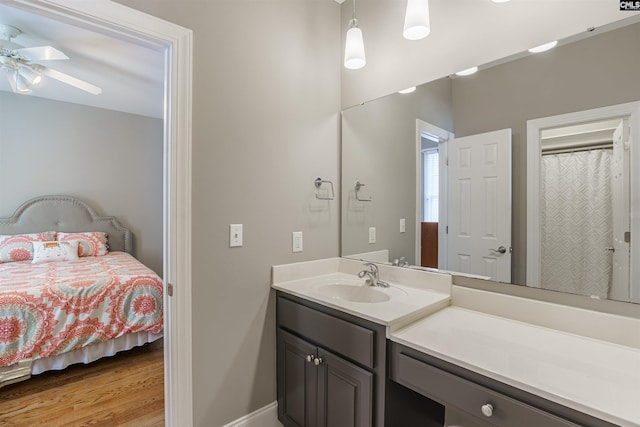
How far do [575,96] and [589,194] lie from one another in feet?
1.25

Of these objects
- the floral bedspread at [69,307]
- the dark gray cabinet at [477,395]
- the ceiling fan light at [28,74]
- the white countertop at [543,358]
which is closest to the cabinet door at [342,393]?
the dark gray cabinet at [477,395]

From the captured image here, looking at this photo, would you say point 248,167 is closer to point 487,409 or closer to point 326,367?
point 326,367

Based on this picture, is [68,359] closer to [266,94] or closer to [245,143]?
[245,143]

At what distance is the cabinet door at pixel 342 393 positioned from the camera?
1.21 m

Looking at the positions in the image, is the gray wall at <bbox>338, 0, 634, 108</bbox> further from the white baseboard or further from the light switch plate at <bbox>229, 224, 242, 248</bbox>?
the white baseboard

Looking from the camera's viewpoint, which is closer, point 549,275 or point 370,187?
point 549,275

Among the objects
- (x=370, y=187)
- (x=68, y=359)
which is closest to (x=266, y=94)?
(x=370, y=187)

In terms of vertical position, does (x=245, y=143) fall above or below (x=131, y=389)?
above

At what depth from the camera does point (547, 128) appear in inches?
49.3

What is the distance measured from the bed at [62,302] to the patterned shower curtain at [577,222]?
9.42ft

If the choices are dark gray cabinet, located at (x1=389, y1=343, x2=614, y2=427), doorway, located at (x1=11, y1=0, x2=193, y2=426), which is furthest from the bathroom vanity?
doorway, located at (x1=11, y1=0, x2=193, y2=426)

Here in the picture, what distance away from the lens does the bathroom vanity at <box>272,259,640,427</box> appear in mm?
818

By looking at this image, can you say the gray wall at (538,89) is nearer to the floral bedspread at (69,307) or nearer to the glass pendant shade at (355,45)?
the glass pendant shade at (355,45)

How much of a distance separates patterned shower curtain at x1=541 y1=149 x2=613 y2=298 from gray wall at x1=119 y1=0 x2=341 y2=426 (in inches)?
45.7
